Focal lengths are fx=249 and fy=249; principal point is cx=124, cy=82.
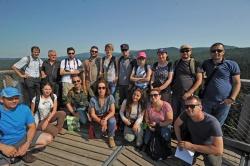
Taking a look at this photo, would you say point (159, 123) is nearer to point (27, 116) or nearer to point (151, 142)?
point (151, 142)

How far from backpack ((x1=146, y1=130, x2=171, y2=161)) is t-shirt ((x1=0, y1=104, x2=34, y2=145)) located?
2345mm

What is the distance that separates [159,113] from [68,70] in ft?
9.73

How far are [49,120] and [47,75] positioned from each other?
1757 millimetres

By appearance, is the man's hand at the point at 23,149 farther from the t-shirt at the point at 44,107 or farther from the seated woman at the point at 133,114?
the seated woman at the point at 133,114

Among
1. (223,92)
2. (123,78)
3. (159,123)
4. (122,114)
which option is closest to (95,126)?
(122,114)

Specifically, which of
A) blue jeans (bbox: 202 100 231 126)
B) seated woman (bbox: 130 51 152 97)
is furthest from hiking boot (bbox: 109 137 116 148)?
blue jeans (bbox: 202 100 231 126)

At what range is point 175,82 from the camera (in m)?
5.38

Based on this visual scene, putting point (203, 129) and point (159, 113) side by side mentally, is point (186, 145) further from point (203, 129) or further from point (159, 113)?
point (159, 113)

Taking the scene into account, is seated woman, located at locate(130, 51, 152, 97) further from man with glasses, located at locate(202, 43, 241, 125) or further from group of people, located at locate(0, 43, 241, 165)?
man with glasses, located at locate(202, 43, 241, 125)

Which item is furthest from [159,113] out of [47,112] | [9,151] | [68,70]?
[68,70]

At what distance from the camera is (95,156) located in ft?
15.6

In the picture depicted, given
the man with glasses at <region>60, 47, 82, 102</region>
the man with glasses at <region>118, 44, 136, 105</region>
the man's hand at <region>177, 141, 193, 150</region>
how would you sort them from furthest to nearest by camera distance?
1. the man with glasses at <region>60, 47, 82, 102</region>
2. the man with glasses at <region>118, 44, 136, 105</region>
3. the man's hand at <region>177, 141, 193, 150</region>

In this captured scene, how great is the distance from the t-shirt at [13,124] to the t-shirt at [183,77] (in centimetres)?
303

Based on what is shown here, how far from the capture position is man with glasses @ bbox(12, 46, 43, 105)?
6852mm
